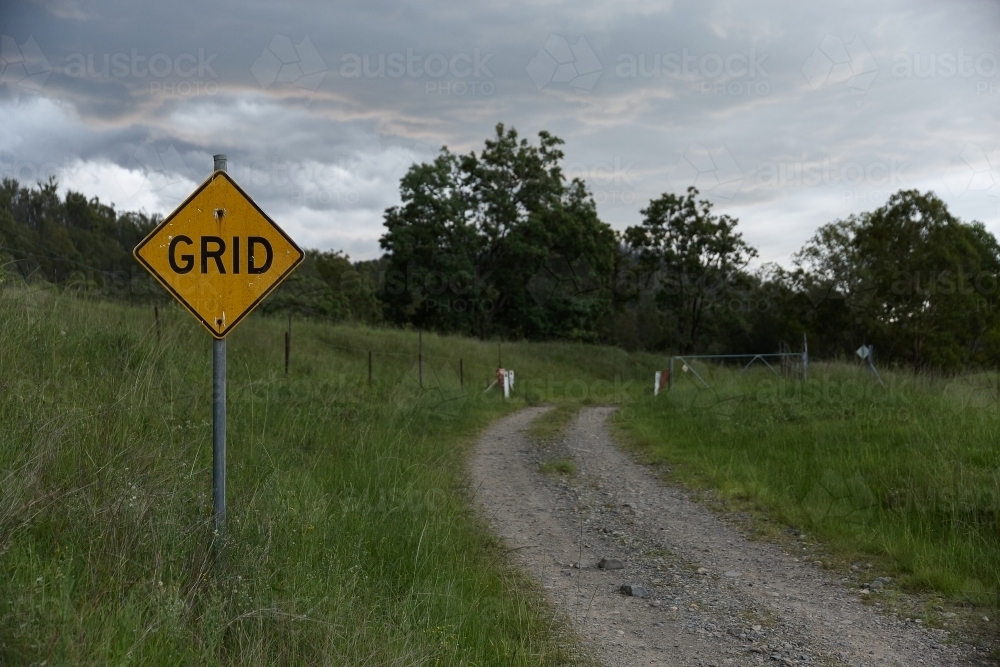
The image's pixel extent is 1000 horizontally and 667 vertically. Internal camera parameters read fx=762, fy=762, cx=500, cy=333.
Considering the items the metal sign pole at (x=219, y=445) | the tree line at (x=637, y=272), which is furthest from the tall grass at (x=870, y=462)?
the tree line at (x=637, y=272)

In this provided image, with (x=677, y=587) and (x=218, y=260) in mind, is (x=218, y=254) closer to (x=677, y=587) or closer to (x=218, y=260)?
(x=218, y=260)

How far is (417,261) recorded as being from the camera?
44.3 meters

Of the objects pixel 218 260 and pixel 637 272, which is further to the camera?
pixel 637 272

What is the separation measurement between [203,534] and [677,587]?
357 cm

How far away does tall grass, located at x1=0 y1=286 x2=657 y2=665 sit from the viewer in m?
3.21

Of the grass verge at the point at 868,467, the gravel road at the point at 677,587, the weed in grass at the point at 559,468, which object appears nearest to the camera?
the gravel road at the point at 677,587

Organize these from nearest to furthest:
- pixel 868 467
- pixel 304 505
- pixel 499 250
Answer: pixel 304 505
pixel 868 467
pixel 499 250

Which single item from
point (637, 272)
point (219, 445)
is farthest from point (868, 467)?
point (637, 272)

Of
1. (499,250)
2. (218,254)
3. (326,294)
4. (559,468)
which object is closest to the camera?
(218,254)

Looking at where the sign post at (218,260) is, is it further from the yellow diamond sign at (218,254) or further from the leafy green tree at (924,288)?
the leafy green tree at (924,288)

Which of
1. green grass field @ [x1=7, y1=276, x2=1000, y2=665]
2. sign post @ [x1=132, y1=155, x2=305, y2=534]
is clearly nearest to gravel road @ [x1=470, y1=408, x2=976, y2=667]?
green grass field @ [x1=7, y1=276, x2=1000, y2=665]

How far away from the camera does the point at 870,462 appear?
8.83 m

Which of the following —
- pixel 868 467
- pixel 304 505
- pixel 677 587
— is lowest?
pixel 677 587

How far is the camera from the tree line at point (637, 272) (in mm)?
38469
